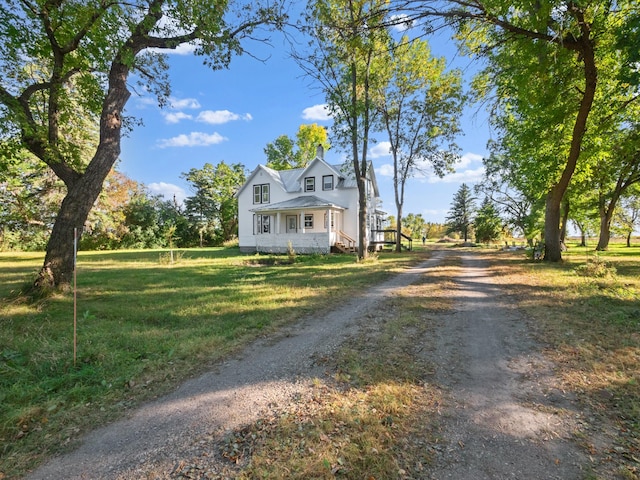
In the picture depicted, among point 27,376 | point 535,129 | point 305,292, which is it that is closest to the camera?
point 27,376

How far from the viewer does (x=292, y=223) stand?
25.6 m

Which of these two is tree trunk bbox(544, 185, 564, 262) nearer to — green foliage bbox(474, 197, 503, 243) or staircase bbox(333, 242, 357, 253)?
staircase bbox(333, 242, 357, 253)

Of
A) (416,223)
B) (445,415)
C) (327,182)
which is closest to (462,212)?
(416,223)

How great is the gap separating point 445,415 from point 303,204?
65.7 ft

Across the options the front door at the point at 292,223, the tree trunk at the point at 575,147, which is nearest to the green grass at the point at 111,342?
the tree trunk at the point at 575,147

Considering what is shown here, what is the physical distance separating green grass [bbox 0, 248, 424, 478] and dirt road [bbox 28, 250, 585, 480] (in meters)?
0.39

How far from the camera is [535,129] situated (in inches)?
500

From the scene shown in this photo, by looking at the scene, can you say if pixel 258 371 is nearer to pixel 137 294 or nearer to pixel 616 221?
pixel 137 294

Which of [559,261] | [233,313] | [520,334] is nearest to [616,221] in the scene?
[559,261]

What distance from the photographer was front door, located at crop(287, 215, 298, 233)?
2533 cm

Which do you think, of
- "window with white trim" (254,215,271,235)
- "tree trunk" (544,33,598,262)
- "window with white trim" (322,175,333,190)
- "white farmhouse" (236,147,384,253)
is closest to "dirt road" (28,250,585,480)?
"tree trunk" (544,33,598,262)

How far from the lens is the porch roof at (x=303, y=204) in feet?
70.8

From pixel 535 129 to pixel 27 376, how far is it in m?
16.4

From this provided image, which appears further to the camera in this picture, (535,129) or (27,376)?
(535,129)
